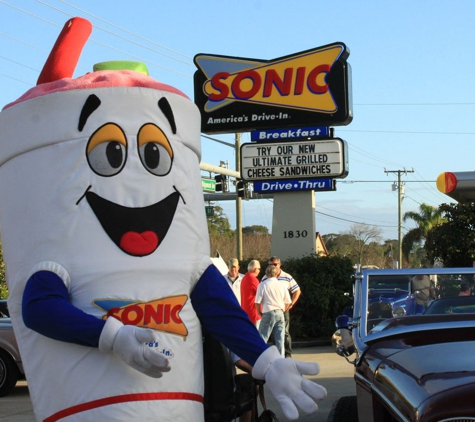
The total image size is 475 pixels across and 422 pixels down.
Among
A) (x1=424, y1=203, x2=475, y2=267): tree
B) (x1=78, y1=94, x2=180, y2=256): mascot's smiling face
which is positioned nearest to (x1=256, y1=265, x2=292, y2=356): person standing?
(x1=78, y1=94, x2=180, y2=256): mascot's smiling face

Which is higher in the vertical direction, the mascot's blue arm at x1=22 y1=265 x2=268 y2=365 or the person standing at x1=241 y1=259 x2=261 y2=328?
the mascot's blue arm at x1=22 y1=265 x2=268 y2=365

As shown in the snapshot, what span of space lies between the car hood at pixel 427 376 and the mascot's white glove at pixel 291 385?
0.38 m

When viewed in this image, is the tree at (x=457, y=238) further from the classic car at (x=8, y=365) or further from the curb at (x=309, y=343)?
the classic car at (x=8, y=365)

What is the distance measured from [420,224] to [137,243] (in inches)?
1970

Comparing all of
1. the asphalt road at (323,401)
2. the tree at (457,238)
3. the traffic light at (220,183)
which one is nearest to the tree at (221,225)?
the traffic light at (220,183)

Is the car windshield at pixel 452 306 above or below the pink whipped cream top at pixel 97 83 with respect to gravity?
below

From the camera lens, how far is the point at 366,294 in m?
5.86

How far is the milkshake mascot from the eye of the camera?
377cm

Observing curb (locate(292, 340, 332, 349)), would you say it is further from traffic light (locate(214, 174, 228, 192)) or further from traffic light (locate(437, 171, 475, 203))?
traffic light (locate(214, 174, 228, 192))

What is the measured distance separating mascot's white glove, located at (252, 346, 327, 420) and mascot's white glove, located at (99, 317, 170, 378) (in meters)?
0.53

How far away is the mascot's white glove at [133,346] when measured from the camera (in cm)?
349

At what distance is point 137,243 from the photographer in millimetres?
3990

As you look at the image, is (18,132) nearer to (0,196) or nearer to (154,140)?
(0,196)

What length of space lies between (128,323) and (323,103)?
15.7 metres
